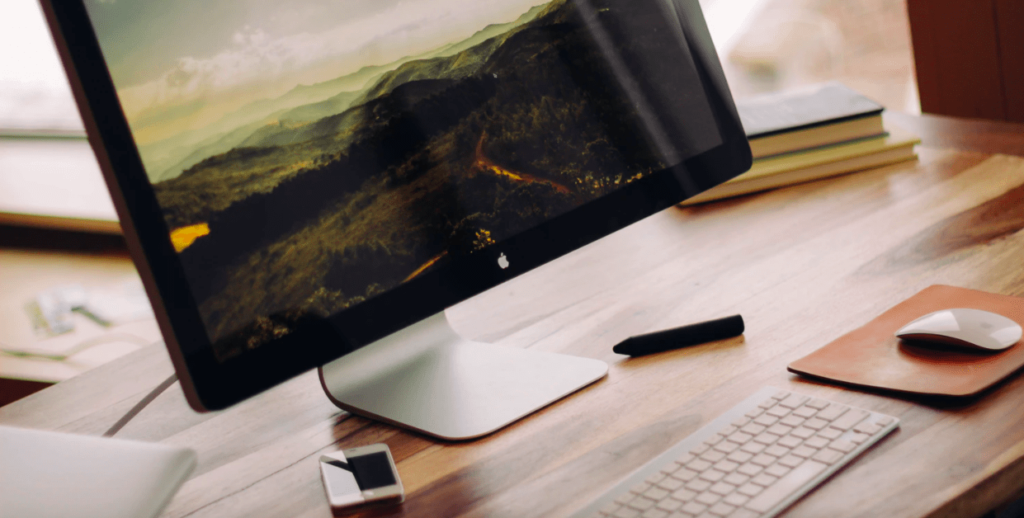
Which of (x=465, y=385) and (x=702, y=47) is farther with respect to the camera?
(x=702, y=47)

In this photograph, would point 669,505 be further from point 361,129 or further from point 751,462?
point 361,129

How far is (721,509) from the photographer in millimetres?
533

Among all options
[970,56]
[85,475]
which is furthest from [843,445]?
[970,56]

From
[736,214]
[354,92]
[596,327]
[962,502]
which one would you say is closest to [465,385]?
[596,327]

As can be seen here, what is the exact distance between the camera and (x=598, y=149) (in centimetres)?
82

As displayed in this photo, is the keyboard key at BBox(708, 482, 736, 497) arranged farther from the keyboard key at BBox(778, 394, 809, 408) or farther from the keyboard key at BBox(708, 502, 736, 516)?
the keyboard key at BBox(778, 394, 809, 408)

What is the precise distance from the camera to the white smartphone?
647 mm

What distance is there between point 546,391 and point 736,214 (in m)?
0.52

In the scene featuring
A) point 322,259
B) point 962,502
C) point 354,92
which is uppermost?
point 354,92

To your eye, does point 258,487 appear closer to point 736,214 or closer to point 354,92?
point 354,92

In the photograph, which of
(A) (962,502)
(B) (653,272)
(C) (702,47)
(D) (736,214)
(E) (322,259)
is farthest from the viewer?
(D) (736,214)

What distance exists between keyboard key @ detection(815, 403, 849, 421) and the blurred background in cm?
136

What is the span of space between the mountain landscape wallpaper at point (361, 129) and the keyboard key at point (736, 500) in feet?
1.06

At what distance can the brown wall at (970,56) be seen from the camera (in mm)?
1405
